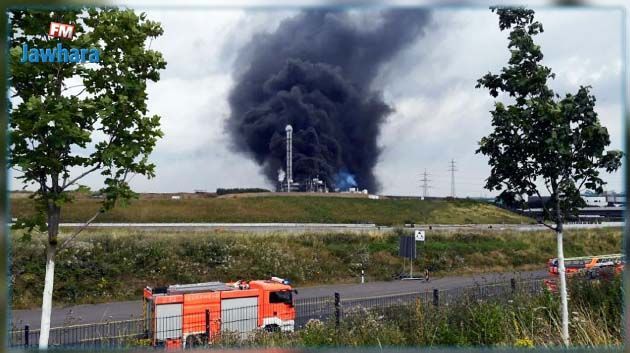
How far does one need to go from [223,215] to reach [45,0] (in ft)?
14.5

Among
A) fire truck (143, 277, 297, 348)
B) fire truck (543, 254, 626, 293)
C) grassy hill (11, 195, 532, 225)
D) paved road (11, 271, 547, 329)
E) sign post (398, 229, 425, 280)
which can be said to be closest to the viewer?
grassy hill (11, 195, 532, 225)

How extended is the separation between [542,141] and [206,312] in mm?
4216

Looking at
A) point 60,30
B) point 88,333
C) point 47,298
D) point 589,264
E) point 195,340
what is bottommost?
point 88,333

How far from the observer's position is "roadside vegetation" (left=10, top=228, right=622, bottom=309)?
6.87 meters

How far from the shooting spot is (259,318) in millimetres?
7016

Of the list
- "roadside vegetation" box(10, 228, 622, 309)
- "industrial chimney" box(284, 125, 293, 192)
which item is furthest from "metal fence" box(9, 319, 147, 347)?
"industrial chimney" box(284, 125, 293, 192)

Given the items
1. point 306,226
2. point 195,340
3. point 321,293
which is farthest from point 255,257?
point 195,340

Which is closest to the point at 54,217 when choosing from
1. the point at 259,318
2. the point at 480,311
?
the point at 259,318

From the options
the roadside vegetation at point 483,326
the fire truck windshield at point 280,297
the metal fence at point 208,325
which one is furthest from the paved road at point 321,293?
the roadside vegetation at point 483,326

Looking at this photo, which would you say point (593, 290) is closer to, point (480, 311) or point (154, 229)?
point (480, 311)

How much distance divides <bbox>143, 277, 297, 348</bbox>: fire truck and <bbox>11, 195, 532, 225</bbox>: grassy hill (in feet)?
3.24

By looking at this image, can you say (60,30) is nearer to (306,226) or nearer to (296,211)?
(296,211)

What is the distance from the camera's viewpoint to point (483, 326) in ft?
15.8

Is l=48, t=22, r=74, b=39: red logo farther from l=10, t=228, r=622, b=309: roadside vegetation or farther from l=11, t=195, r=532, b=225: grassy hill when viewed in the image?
l=10, t=228, r=622, b=309: roadside vegetation
